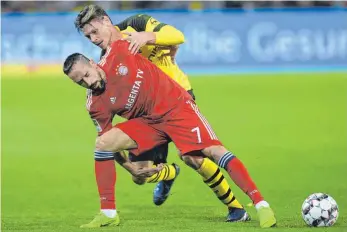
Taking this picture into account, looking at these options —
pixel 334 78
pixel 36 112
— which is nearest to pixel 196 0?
pixel 334 78

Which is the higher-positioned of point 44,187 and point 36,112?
point 44,187

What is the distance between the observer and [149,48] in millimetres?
9359

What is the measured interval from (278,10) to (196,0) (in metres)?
1.92

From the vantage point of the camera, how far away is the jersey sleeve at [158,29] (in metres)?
8.78

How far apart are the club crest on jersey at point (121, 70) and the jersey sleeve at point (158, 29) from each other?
41 centimetres

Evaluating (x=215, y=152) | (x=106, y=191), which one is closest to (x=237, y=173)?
(x=215, y=152)

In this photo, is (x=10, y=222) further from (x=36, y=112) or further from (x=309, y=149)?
(x=36, y=112)

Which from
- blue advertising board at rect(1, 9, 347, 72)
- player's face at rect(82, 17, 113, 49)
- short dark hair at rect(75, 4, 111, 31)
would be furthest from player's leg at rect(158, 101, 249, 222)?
blue advertising board at rect(1, 9, 347, 72)

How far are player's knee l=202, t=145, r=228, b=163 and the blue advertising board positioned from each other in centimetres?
1337

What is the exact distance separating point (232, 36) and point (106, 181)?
13.5m

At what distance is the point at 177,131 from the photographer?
8.55m

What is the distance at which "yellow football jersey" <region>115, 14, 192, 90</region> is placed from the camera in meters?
9.06

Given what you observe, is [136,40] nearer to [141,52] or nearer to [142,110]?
[142,110]

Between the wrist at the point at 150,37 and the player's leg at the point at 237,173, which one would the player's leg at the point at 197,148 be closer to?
the player's leg at the point at 237,173
